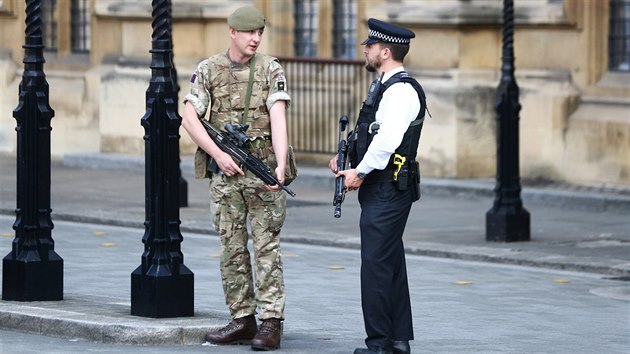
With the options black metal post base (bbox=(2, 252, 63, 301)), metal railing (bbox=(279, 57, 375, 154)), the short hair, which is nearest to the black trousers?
the short hair

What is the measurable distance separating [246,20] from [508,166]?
721 cm

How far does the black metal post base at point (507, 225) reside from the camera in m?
16.8

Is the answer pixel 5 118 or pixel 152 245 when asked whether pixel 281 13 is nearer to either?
pixel 5 118

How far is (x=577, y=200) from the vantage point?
65.3 feet

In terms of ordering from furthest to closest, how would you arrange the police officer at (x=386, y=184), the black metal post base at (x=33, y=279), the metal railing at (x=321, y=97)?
1. the metal railing at (x=321, y=97)
2. the black metal post base at (x=33, y=279)
3. the police officer at (x=386, y=184)

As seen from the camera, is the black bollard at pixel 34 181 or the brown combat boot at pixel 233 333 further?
the black bollard at pixel 34 181

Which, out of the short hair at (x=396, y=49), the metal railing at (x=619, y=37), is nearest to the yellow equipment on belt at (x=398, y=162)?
the short hair at (x=396, y=49)

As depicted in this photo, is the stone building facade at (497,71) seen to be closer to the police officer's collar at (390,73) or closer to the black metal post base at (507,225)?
the black metal post base at (507,225)

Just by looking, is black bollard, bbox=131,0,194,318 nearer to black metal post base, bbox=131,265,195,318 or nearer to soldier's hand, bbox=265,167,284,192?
black metal post base, bbox=131,265,195,318

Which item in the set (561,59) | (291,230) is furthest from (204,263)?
(561,59)

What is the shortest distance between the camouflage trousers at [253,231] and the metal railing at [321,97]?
12683 mm

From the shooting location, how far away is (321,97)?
23547 mm

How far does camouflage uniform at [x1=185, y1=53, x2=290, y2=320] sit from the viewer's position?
10336 millimetres

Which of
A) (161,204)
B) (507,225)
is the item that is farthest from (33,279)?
(507,225)
